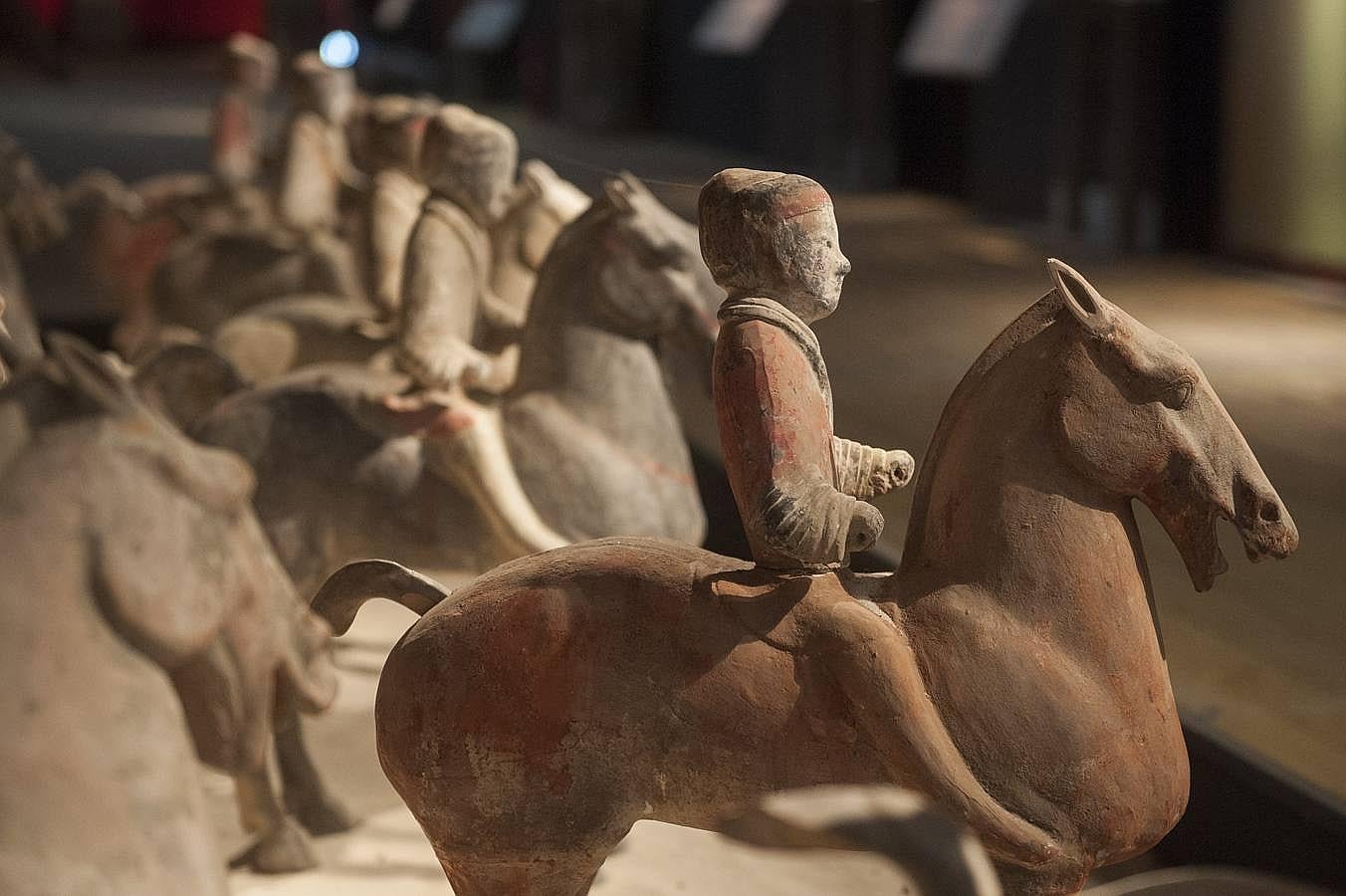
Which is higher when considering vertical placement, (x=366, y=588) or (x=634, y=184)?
(x=634, y=184)

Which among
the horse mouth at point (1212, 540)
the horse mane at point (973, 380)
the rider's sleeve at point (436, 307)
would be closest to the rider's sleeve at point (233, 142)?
the rider's sleeve at point (436, 307)

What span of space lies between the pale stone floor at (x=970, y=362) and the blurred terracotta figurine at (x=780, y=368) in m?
1.35

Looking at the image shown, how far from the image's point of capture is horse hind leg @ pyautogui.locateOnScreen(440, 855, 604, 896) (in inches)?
95.7

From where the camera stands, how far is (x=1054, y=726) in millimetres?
2230

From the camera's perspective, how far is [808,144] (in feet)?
41.8

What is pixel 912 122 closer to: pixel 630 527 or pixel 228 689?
pixel 630 527

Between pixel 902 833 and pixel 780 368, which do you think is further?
pixel 780 368

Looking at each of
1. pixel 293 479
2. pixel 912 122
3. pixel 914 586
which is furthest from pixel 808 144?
pixel 914 586

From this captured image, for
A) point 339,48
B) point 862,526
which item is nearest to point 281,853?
point 862,526

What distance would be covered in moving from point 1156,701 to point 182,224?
19.4 ft

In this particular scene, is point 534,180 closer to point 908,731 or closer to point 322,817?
point 322,817

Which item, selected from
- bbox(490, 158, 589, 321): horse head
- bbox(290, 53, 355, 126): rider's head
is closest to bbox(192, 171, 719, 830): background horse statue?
bbox(490, 158, 589, 321): horse head

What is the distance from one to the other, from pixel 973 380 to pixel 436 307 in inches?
69.4

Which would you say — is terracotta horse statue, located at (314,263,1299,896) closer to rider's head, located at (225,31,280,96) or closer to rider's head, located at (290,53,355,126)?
rider's head, located at (290,53,355,126)
